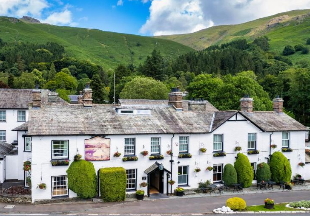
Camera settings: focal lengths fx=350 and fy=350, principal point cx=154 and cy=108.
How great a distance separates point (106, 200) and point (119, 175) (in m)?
2.32

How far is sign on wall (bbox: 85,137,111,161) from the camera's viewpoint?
99.0 ft

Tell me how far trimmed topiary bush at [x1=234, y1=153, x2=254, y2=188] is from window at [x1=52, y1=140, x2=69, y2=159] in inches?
656

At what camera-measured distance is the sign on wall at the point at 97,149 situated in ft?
99.0

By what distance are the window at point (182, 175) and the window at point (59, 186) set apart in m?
10.6

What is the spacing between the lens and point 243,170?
3456 cm

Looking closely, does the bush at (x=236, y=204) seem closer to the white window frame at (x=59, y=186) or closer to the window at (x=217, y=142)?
the window at (x=217, y=142)

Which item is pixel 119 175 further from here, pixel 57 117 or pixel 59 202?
pixel 57 117

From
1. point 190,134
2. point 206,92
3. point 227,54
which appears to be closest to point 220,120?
point 190,134

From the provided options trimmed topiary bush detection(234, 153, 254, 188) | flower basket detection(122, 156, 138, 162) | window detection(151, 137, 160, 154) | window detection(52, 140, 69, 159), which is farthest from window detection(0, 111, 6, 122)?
trimmed topiary bush detection(234, 153, 254, 188)

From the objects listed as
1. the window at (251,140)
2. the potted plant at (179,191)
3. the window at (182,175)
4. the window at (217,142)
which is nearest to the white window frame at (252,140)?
the window at (251,140)

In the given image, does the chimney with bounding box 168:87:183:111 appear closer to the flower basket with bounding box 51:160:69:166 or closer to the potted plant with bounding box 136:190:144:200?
the potted plant with bounding box 136:190:144:200

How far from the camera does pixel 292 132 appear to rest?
38.6 meters

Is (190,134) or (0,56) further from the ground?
(0,56)

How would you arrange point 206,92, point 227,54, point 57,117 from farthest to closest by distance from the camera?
point 227,54
point 206,92
point 57,117
